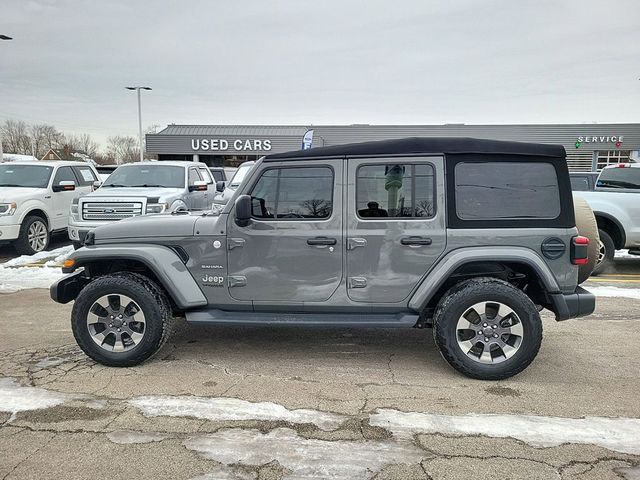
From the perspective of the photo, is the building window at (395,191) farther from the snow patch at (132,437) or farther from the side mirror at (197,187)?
the side mirror at (197,187)

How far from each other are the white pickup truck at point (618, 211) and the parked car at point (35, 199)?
10265 mm

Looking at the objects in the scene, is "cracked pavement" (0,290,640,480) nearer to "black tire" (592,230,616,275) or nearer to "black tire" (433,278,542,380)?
"black tire" (433,278,542,380)

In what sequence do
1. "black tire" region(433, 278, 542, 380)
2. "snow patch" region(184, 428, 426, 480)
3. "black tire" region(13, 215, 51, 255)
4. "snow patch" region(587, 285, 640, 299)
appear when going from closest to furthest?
"snow patch" region(184, 428, 426, 480) < "black tire" region(433, 278, 542, 380) < "snow patch" region(587, 285, 640, 299) < "black tire" region(13, 215, 51, 255)

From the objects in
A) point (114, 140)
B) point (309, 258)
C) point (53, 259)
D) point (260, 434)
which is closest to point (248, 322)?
point (309, 258)

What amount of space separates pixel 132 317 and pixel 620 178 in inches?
335

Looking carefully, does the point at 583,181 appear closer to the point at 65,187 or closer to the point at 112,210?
the point at 112,210

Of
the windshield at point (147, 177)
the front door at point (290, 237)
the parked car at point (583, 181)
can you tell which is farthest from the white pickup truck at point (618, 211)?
the windshield at point (147, 177)

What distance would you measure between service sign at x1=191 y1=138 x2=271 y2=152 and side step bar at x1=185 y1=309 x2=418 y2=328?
35.7 m

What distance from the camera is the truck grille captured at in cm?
884

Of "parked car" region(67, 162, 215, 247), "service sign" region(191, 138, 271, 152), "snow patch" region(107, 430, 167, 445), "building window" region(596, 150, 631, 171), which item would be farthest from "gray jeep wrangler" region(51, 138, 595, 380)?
"building window" region(596, 150, 631, 171)

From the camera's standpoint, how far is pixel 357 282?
4.14 metres

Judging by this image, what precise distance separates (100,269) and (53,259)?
19.4ft

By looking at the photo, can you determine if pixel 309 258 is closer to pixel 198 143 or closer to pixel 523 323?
pixel 523 323

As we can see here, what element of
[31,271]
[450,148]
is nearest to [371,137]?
[31,271]
